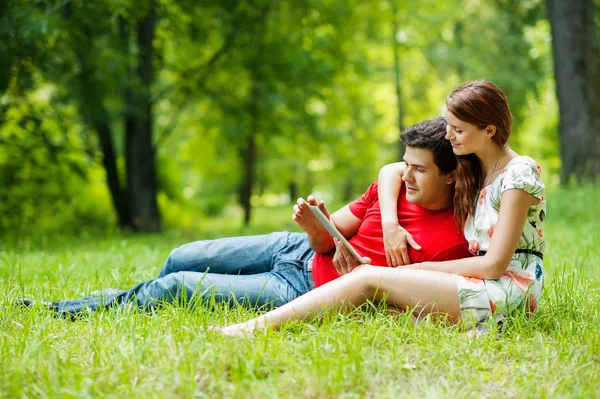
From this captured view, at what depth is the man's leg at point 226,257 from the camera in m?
3.49

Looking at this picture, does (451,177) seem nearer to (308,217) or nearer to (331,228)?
(331,228)

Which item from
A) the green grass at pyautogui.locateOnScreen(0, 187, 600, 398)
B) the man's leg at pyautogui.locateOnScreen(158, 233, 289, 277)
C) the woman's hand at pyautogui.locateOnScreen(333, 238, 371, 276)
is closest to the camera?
the green grass at pyautogui.locateOnScreen(0, 187, 600, 398)

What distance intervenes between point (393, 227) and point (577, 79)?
8.70 metres

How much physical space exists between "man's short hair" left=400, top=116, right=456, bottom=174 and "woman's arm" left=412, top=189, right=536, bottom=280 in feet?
1.17

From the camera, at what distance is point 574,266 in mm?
4395

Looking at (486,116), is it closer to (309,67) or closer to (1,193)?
(309,67)

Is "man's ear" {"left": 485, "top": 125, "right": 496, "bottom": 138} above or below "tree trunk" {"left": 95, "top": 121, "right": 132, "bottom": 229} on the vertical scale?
above

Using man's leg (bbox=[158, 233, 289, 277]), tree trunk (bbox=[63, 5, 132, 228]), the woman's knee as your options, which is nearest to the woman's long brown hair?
the woman's knee

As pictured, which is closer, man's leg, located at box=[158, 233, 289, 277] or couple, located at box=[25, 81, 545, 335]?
couple, located at box=[25, 81, 545, 335]

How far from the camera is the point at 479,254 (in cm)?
293

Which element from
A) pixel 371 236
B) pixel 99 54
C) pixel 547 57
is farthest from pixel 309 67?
pixel 547 57

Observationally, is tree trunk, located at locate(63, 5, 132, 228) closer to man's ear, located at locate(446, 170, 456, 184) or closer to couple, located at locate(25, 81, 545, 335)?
couple, located at locate(25, 81, 545, 335)

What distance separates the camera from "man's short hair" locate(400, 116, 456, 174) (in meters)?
2.93

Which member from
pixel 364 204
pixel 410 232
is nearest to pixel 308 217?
pixel 364 204
